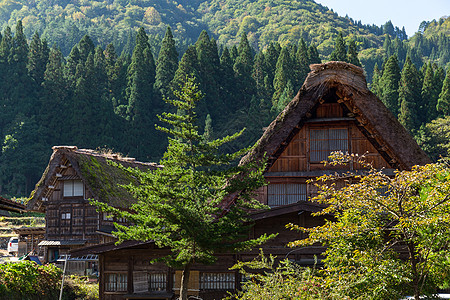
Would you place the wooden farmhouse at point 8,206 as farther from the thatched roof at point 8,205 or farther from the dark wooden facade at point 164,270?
the dark wooden facade at point 164,270

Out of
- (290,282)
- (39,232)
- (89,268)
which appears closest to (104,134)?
(39,232)

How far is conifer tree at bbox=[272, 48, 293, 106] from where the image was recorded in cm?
7131

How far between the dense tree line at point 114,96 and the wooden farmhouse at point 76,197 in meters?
29.0

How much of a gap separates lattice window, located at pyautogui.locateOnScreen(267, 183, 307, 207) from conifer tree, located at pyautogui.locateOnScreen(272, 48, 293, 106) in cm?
4907

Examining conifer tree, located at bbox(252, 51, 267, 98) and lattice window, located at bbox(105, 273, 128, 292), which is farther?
conifer tree, located at bbox(252, 51, 267, 98)

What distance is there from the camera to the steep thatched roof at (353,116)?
2059 cm

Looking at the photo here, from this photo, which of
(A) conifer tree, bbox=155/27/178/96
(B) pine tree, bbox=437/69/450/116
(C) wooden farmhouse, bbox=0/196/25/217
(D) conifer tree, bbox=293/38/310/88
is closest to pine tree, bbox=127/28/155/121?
(A) conifer tree, bbox=155/27/178/96

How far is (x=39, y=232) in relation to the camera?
1455 inches

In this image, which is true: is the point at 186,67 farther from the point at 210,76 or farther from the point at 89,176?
the point at 89,176

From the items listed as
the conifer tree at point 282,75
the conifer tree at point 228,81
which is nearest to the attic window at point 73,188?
the conifer tree at point 282,75

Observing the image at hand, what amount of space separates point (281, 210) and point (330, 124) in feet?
16.0

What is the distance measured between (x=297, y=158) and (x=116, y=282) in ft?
23.9

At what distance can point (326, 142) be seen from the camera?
21688 millimetres

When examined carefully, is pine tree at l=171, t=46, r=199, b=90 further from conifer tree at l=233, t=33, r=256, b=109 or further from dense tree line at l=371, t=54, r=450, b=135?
dense tree line at l=371, t=54, r=450, b=135
